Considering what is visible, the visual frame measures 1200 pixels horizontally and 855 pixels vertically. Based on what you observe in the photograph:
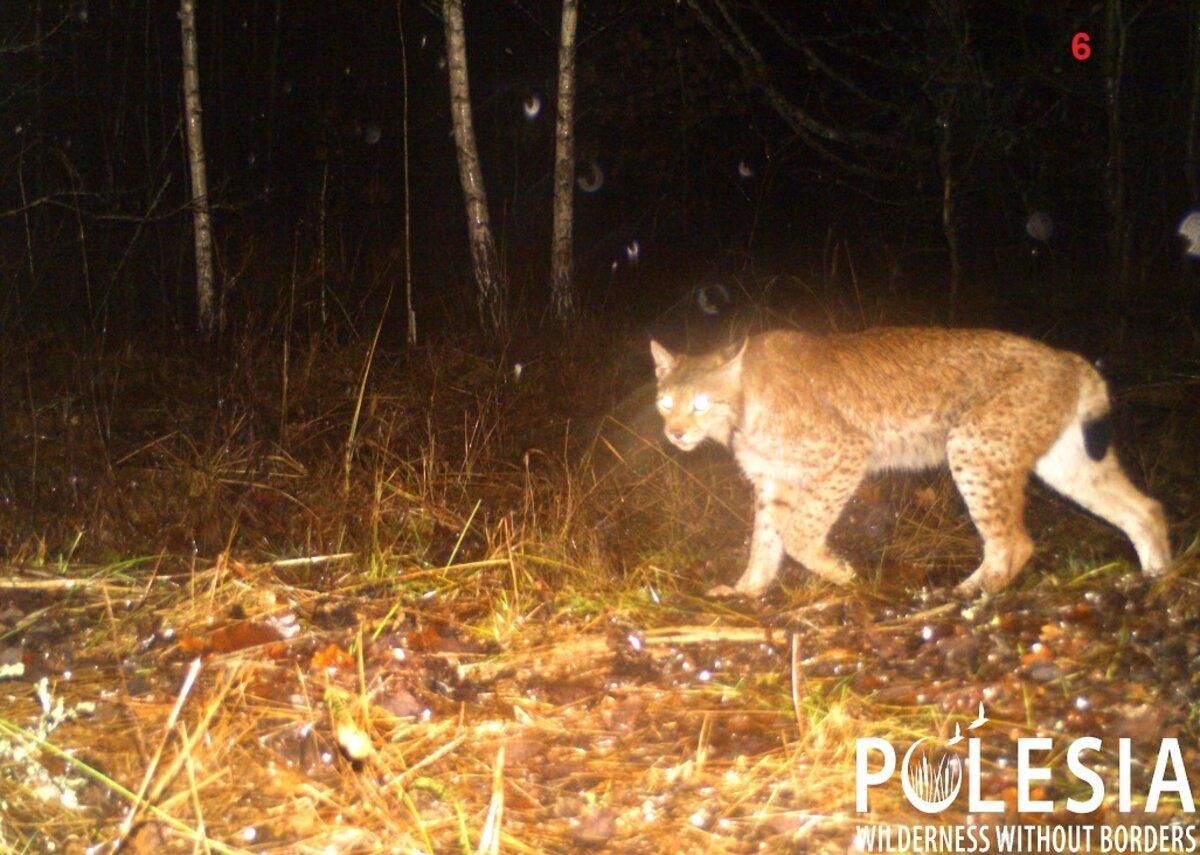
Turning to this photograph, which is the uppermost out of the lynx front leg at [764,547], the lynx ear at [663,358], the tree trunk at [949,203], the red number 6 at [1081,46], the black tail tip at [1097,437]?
the red number 6 at [1081,46]

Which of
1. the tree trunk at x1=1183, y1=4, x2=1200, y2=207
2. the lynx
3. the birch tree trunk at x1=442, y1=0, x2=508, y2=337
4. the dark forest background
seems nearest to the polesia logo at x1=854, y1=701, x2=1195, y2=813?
the lynx

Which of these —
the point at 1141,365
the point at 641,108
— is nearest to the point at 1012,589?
→ the point at 1141,365

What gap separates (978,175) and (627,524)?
23.7ft

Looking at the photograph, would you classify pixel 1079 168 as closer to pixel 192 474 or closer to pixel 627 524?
pixel 627 524

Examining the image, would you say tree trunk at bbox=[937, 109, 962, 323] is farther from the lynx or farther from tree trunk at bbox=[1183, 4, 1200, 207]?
the lynx

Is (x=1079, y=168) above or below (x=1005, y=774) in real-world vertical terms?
above

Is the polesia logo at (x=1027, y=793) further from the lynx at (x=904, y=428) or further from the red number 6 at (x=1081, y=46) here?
the red number 6 at (x=1081, y=46)

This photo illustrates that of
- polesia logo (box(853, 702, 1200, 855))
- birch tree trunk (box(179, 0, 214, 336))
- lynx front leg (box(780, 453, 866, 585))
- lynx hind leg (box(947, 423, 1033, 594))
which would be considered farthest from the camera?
birch tree trunk (box(179, 0, 214, 336))

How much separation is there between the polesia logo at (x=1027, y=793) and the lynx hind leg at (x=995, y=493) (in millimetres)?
1780

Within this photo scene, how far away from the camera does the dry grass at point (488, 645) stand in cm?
309

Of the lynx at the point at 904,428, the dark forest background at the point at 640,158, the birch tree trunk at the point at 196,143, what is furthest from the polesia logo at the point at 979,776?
the birch tree trunk at the point at 196,143

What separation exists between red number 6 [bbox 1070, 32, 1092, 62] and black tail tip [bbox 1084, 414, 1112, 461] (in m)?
7.42

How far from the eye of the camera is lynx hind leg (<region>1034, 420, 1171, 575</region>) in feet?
17.0

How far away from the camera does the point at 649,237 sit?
1720 centimetres
